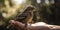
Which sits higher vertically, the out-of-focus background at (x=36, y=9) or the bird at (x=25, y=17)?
the bird at (x=25, y=17)

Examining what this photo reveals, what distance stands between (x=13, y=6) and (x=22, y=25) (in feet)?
12.5

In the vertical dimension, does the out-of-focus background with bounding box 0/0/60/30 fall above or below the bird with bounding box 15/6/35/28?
below

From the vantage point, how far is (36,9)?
5066mm

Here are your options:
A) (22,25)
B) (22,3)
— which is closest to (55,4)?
(22,3)

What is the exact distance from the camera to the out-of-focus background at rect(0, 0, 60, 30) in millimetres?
4988

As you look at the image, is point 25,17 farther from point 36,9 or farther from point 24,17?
point 36,9

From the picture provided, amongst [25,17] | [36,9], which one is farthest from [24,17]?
[36,9]

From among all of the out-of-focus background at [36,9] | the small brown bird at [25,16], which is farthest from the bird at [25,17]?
the out-of-focus background at [36,9]

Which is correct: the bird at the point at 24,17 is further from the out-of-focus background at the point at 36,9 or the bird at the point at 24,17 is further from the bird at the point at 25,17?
the out-of-focus background at the point at 36,9

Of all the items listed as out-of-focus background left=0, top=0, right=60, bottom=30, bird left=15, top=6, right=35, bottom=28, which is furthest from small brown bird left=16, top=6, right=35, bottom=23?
out-of-focus background left=0, top=0, right=60, bottom=30

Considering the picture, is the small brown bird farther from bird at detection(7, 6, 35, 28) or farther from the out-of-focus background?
the out-of-focus background

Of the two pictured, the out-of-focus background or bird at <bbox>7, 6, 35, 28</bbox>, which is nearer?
bird at <bbox>7, 6, 35, 28</bbox>

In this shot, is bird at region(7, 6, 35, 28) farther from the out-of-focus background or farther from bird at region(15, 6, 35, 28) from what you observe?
the out-of-focus background

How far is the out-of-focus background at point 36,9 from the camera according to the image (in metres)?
4.99
